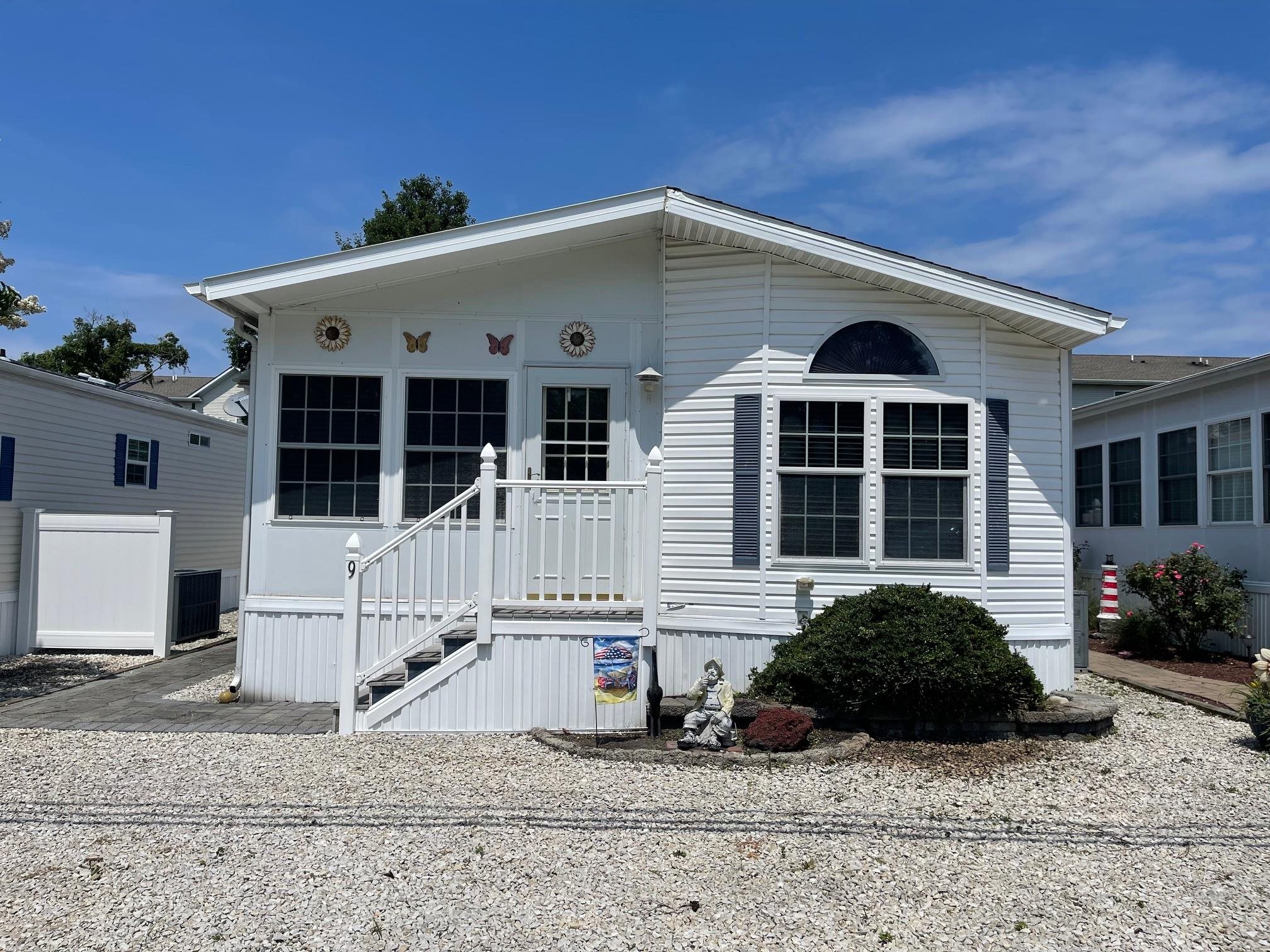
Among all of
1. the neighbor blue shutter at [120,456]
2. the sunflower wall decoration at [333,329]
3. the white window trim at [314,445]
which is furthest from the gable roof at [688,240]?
the neighbor blue shutter at [120,456]

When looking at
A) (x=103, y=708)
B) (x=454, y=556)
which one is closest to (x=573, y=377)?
(x=454, y=556)

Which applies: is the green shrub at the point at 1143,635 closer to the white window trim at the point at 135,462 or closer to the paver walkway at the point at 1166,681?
the paver walkway at the point at 1166,681

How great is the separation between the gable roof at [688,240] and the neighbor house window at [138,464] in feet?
21.8

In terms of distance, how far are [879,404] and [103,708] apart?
7282mm

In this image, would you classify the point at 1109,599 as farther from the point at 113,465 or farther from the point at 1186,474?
the point at 113,465

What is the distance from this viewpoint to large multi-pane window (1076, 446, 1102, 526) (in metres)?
15.1

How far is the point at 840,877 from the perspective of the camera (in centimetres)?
428

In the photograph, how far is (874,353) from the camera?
790 cm

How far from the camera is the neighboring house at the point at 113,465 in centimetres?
1110

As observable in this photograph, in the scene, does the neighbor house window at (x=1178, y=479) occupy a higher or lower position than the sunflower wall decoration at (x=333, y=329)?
lower

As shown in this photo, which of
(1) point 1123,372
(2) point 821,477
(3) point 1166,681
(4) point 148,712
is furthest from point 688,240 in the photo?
(1) point 1123,372

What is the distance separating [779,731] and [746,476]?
7.70 feet

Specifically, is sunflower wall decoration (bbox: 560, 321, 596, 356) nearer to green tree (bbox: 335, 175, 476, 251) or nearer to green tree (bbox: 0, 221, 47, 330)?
green tree (bbox: 0, 221, 47, 330)

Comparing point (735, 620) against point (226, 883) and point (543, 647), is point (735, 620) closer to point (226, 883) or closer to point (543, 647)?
point (543, 647)
